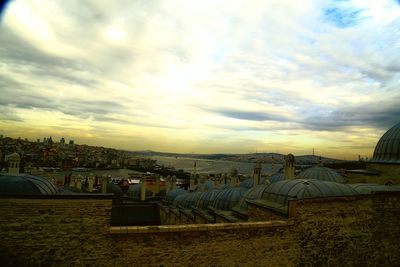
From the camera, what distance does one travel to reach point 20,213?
281 inches

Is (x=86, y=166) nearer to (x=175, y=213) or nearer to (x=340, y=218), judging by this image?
(x=175, y=213)

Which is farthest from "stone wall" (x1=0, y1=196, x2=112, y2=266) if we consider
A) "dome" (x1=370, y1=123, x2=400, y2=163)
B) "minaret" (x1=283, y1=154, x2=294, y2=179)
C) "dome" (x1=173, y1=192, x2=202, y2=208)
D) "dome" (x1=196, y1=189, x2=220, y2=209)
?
"dome" (x1=370, y1=123, x2=400, y2=163)

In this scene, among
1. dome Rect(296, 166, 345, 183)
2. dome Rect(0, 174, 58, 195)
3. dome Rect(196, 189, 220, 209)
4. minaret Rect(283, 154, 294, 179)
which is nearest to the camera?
dome Rect(0, 174, 58, 195)

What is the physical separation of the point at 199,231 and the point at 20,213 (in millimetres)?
4643

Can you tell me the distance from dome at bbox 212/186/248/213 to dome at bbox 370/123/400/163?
358 inches

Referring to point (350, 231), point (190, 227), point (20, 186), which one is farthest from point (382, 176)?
point (20, 186)

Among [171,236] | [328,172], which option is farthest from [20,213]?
[328,172]

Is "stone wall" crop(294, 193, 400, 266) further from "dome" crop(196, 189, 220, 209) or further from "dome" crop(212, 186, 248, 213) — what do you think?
"dome" crop(196, 189, 220, 209)

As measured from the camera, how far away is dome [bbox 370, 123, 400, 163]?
17.5 meters

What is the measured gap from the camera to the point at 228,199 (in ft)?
55.7

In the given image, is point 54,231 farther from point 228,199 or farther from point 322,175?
point 322,175

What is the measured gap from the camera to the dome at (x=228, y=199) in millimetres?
16672

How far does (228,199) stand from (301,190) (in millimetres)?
6896

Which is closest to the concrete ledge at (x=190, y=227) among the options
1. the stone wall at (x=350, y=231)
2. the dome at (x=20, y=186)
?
the stone wall at (x=350, y=231)
